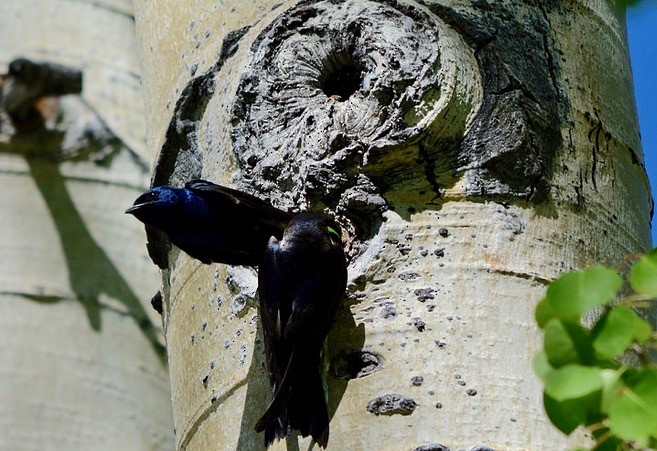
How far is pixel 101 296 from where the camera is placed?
2777 mm

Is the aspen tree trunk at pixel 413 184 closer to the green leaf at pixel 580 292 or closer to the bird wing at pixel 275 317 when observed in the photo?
the bird wing at pixel 275 317

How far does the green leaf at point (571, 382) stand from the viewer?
778 mm

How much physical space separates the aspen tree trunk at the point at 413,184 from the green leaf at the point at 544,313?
30 cm

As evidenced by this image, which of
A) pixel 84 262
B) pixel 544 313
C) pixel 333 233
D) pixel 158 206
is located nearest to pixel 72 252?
pixel 84 262

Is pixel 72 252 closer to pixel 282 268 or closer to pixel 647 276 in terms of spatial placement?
pixel 282 268

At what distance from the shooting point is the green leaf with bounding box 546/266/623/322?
803 mm

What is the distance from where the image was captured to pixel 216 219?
1.29 meters

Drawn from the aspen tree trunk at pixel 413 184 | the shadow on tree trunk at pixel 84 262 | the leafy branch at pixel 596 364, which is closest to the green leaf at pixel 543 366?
the leafy branch at pixel 596 364

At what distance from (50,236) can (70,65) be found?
1.32 feet

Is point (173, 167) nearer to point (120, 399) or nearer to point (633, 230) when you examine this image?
point (633, 230)

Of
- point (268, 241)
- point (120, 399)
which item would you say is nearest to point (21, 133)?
point (120, 399)

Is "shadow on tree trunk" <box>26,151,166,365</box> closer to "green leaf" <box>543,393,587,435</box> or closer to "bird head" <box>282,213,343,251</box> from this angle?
"bird head" <box>282,213,343,251</box>

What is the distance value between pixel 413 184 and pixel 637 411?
525 millimetres

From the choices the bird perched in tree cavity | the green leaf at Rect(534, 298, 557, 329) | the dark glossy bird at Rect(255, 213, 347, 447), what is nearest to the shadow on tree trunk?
the bird perched in tree cavity
